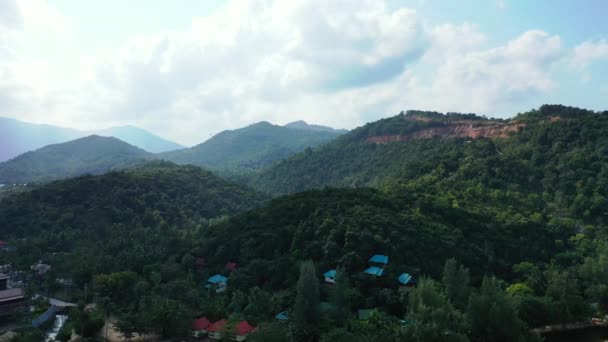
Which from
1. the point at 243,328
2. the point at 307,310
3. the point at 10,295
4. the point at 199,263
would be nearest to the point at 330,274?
the point at 307,310

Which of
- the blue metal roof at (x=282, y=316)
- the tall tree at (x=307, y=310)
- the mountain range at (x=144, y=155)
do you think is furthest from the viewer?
the mountain range at (x=144, y=155)

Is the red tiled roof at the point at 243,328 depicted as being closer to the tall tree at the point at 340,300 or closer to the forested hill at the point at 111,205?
the tall tree at the point at 340,300

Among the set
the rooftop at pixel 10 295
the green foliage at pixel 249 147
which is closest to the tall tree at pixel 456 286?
the rooftop at pixel 10 295

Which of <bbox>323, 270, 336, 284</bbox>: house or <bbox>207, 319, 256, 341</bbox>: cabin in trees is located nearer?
<bbox>207, 319, 256, 341</bbox>: cabin in trees

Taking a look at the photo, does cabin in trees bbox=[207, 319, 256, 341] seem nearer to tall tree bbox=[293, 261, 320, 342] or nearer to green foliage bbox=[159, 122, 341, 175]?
tall tree bbox=[293, 261, 320, 342]

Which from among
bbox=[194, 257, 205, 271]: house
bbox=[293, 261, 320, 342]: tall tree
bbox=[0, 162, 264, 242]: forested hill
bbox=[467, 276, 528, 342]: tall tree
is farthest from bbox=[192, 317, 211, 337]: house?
bbox=[0, 162, 264, 242]: forested hill

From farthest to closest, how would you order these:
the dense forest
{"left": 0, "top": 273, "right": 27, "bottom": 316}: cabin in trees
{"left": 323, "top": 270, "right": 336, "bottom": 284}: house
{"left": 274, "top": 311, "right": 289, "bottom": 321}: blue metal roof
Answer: {"left": 323, "top": 270, "right": 336, "bottom": 284}: house, {"left": 0, "top": 273, "right": 27, "bottom": 316}: cabin in trees, {"left": 274, "top": 311, "right": 289, "bottom": 321}: blue metal roof, the dense forest
